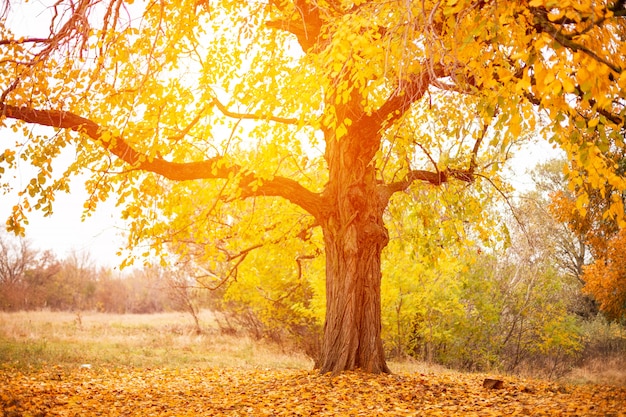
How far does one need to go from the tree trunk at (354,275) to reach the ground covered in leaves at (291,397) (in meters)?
0.49

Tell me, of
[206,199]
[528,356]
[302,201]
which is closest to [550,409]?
[302,201]

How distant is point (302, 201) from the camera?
9156mm

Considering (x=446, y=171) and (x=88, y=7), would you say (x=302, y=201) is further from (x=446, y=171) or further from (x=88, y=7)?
(x=88, y=7)

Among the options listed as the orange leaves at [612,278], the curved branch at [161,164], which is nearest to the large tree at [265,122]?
the curved branch at [161,164]

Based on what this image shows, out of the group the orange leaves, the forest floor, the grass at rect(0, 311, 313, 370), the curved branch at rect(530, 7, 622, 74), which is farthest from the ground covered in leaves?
the orange leaves

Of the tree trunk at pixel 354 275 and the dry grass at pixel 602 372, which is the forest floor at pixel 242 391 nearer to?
the tree trunk at pixel 354 275

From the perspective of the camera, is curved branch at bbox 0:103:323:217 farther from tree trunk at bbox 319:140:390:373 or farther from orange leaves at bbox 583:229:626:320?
orange leaves at bbox 583:229:626:320

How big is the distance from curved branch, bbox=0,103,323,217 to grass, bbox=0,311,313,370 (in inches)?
189

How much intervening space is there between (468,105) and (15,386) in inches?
323

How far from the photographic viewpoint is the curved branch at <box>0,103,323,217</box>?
7741 millimetres

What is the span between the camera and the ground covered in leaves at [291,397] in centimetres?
620

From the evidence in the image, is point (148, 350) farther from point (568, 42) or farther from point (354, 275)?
point (568, 42)

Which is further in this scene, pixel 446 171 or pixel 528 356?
pixel 528 356

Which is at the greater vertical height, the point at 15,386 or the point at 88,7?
the point at 88,7
